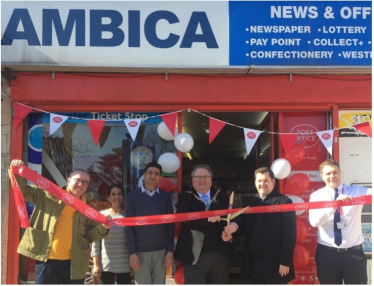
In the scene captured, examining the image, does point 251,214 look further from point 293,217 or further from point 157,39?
point 157,39

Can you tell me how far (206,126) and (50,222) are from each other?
3.93 meters

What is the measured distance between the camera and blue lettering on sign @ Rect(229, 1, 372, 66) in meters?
6.03

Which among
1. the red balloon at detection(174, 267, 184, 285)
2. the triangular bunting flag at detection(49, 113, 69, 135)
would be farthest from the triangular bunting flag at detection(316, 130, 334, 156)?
the triangular bunting flag at detection(49, 113, 69, 135)

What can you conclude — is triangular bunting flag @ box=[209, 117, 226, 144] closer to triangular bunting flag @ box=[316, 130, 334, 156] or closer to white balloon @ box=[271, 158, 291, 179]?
white balloon @ box=[271, 158, 291, 179]

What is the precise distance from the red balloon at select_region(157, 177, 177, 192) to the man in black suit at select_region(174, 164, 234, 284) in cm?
90

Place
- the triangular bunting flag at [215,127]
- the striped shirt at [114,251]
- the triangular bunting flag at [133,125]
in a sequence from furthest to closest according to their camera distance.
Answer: the triangular bunting flag at [215,127] < the triangular bunting flag at [133,125] < the striped shirt at [114,251]

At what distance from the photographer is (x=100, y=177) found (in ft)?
20.7

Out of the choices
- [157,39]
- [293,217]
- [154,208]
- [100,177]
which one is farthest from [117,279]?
[157,39]

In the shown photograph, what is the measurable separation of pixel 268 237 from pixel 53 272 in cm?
229

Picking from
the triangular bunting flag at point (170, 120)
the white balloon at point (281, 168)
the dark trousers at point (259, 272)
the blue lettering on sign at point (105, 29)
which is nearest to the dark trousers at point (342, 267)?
the dark trousers at point (259, 272)

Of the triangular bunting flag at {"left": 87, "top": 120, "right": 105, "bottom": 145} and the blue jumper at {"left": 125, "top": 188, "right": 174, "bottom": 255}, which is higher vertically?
the triangular bunting flag at {"left": 87, "top": 120, "right": 105, "bottom": 145}

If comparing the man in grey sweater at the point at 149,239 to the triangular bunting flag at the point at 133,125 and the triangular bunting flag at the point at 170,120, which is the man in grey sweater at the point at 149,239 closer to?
the triangular bunting flag at the point at 133,125

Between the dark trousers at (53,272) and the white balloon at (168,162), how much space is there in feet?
5.88

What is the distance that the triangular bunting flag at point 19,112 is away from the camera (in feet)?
19.4
